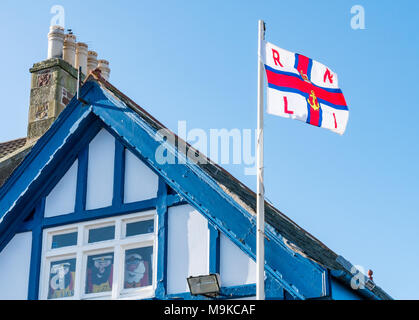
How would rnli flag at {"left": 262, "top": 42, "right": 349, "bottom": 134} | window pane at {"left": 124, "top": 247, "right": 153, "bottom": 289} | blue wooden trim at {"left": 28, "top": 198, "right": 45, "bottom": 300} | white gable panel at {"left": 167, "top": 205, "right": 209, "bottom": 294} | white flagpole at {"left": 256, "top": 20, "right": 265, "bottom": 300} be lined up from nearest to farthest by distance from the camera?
white flagpole at {"left": 256, "top": 20, "right": 265, "bottom": 300}
rnli flag at {"left": 262, "top": 42, "right": 349, "bottom": 134}
white gable panel at {"left": 167, "top": 205, "right": 209, "bottom": 294}
window pane at {"left": 124, "top": 247, "right": 153, "bottom": 289}
blue wooden trim at {"left": 28, "top": 198, "right": 45, "bottom": 300}

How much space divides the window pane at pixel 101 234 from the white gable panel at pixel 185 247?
39.2 inches

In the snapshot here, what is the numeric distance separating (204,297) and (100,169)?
2842 mm

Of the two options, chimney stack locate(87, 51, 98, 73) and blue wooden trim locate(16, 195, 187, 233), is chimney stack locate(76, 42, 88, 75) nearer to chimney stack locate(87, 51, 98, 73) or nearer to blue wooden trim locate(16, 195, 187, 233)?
chimney stack locate(87, 51, 98, 73)

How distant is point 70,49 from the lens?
1975 centimetres

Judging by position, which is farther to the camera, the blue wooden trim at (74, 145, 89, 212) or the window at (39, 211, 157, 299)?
the blue wooden trim at (74, 145, 89, 212)

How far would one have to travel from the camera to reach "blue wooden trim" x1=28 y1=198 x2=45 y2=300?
43.1 ft

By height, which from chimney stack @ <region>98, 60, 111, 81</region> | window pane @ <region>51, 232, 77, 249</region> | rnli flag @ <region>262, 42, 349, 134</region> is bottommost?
window pane @ <region>51, 232, 77, 249</region>

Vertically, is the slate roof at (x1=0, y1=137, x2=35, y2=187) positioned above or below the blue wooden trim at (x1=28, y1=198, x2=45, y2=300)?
above

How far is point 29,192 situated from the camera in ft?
45.0

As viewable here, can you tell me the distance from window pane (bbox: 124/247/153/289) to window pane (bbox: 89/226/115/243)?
1.53 feet

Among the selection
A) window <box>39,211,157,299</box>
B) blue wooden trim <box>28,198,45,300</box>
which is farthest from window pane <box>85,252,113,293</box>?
blue wooden trim <box>28,198,45,300</box>

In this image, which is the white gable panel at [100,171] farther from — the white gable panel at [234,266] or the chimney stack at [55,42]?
the chimney stack at [55,42]

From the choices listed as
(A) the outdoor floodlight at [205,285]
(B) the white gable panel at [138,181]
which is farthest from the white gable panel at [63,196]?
(A) the outdoor floodlight at [205,285]

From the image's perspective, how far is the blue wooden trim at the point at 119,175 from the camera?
1318 centimetres
